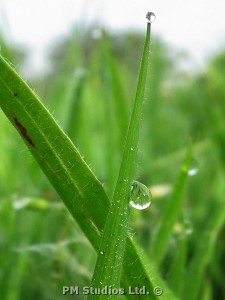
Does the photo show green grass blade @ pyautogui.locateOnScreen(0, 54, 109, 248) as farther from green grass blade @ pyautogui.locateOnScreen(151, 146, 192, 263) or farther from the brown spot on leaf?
green grass blade @ pyautogui.locateOnScreen(151, 146, 192, 263)

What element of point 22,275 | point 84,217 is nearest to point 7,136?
point 22,275

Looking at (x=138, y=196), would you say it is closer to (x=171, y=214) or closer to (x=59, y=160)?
(x=59, y=160)

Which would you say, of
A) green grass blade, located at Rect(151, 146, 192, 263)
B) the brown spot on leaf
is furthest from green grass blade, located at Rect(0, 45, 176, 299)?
green grass blade, located at Rect(151, 146, 192, 263)

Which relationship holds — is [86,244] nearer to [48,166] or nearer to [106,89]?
[48,166]

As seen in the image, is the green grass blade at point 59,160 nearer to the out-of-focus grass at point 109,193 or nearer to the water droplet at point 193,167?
the out-of-focus grass at point 109,193

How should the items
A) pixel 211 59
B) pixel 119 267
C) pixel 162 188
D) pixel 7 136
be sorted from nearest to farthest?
pixel 119 267, pixel 162 188, pixel 7 136, pixel 211 59

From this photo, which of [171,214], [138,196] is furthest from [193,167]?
[138,196]

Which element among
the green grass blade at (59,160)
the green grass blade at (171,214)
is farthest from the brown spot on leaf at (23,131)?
the green grass blade at (171,214)
